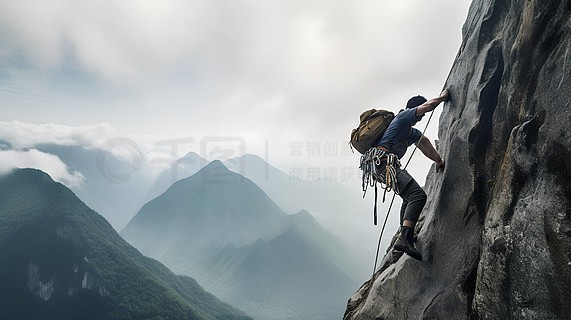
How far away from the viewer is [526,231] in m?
4.75

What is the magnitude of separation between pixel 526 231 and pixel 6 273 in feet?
644

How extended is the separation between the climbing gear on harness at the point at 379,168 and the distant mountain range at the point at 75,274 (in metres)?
146

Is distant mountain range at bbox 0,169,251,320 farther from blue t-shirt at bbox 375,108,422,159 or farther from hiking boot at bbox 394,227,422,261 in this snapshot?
blue t-shirt at bbox 375,108,422,159

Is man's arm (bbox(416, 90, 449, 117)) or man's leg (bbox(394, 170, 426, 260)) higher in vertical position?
man's arm (bbox(416, 90, 449, 117))

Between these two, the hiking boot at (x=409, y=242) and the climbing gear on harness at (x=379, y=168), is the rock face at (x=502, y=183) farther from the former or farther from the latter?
the climbing gear on harness at (x=379, y=168)

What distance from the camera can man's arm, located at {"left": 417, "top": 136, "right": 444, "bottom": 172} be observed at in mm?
7879

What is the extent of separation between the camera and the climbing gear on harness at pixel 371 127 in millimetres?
7656

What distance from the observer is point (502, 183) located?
221 inches

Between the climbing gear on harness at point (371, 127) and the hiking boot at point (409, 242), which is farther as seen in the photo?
the climbing gear on harness at point (371, 127)

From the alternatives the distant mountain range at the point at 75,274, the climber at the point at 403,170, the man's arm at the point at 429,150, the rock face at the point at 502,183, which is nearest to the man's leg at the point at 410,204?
the climber at the point at 403,170

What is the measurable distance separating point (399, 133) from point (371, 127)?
736mm

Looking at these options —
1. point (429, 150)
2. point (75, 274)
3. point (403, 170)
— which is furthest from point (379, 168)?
point (75, 274)

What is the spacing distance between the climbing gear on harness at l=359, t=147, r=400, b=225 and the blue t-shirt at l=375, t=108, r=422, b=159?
0.25 meters

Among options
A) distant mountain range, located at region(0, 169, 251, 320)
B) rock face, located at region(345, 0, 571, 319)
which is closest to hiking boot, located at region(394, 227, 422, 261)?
rock face, located at region(345, 0, 571, 319)
